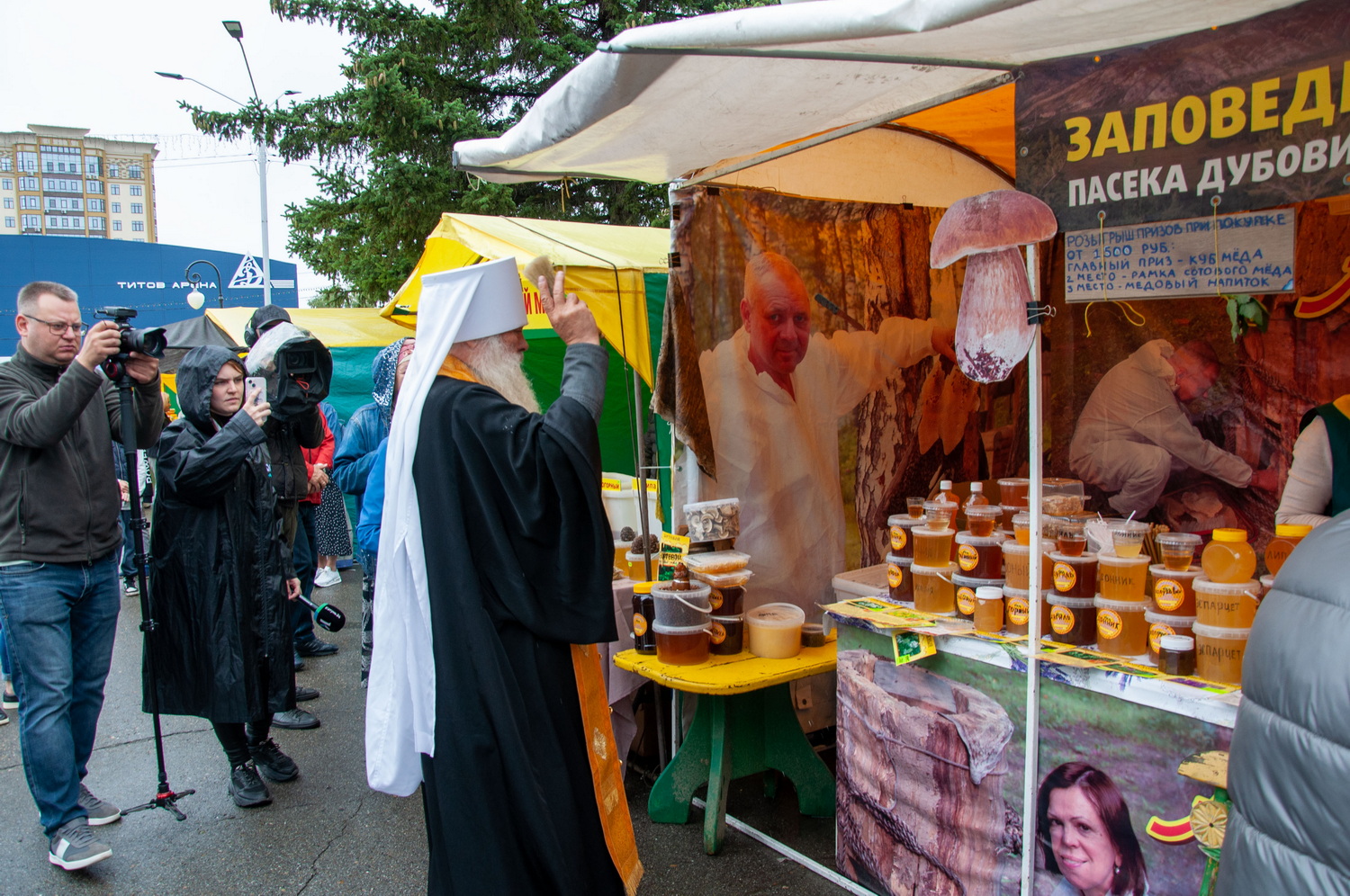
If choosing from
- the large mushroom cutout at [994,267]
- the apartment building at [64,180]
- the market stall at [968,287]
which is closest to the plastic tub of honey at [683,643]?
the market stall at [968,287]

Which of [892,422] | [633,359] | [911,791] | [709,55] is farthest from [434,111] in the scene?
[911,791]

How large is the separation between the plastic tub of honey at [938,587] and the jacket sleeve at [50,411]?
2989mm

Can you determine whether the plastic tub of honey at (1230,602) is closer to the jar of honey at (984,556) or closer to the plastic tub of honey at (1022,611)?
the plastic tub of honey at (1022,611)

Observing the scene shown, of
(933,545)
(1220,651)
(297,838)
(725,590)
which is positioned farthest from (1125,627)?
(297,838)

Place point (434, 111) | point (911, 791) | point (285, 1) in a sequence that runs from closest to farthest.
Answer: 1. point (911, 791)
2. point (434, 111)
3. point (285, 1)

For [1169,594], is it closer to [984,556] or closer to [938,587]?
[984,556]

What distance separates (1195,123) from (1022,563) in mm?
1230

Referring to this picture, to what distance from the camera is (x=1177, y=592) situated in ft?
7.46

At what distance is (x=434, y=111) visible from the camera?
10.7 metres

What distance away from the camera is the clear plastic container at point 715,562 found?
337 cm

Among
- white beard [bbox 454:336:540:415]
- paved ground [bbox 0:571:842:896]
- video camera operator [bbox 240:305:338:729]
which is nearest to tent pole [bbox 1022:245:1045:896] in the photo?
paved ground [bbox 0:571:842:896]

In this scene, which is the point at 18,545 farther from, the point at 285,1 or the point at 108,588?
the point at 285,1

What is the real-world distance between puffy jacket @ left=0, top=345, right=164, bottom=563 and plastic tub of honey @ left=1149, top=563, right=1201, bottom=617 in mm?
3517

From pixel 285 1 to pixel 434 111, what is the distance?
110 inches
